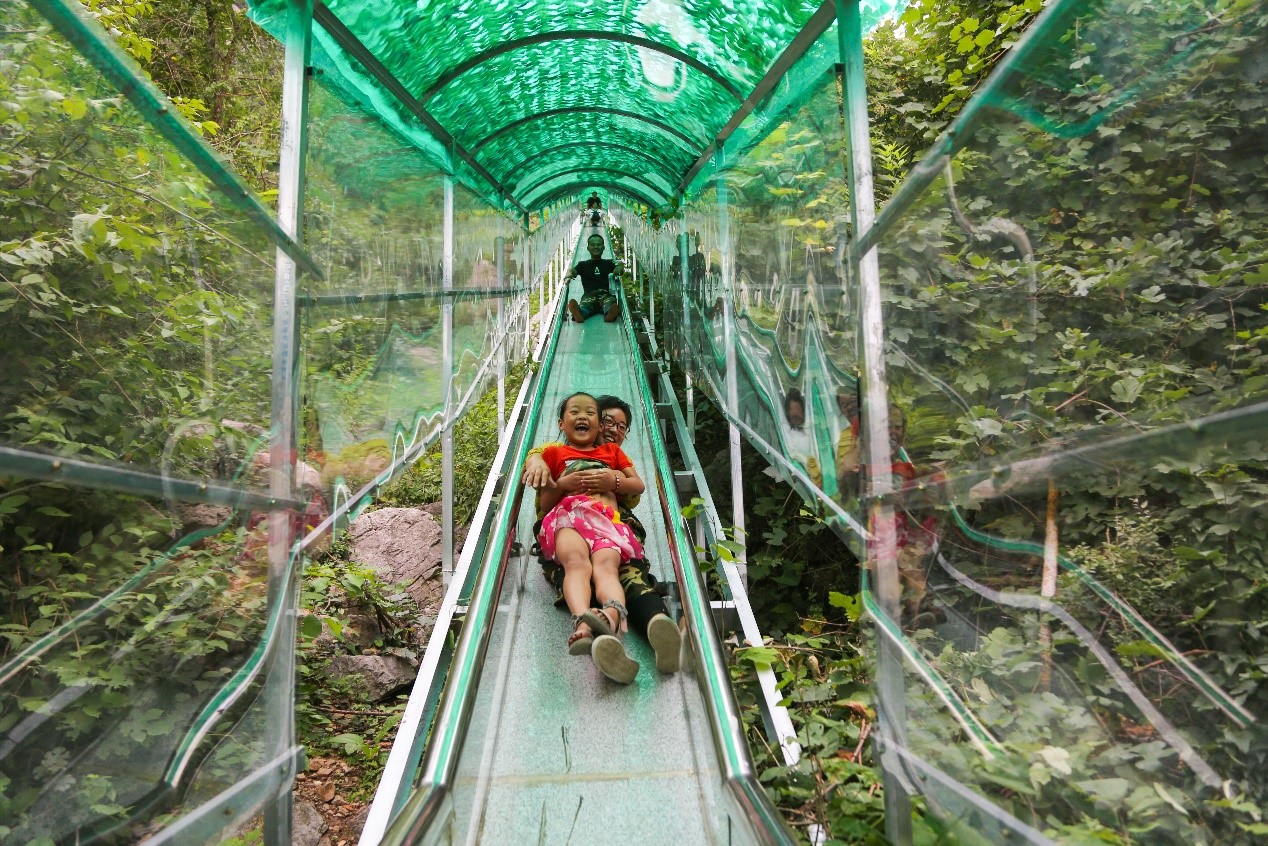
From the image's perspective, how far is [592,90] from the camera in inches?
277

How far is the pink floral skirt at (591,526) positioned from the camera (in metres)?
4.02

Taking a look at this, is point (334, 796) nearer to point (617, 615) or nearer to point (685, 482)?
point (617, 615)

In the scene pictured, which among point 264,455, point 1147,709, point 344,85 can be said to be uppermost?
point 344,85

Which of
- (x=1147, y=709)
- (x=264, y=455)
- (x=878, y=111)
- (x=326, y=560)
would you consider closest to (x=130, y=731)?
(x=264, y=455)

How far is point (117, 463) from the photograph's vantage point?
1.60 metres

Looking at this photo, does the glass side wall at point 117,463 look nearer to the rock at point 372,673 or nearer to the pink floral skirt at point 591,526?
the pink floral skirt at point 591,526

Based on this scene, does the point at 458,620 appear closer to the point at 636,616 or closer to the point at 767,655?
the point at 636,616

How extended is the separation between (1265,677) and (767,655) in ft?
8.19

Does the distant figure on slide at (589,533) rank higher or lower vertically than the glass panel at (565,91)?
lower

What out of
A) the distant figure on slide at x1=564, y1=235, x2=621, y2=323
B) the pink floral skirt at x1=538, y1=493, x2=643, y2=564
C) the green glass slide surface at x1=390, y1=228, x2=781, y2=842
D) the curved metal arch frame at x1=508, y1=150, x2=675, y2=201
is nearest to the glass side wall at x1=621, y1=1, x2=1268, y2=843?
the green glass slide surface at x1=390, y1=228, x2=781, y2=842

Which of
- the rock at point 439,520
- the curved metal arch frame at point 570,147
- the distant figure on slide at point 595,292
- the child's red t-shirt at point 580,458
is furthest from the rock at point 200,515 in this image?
the distant figure on slide at point 595,292

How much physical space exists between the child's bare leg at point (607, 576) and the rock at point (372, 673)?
2205 millimetres

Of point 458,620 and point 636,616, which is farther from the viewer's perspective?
point 458,620

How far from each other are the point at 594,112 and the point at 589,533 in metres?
4.90
